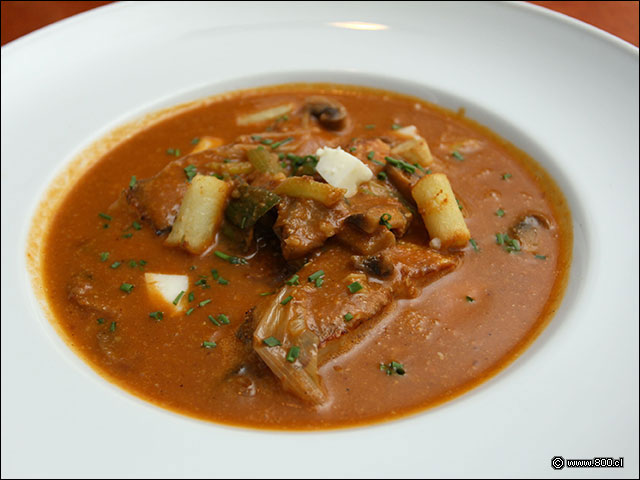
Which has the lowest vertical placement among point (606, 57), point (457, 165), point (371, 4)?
point (457, 165)

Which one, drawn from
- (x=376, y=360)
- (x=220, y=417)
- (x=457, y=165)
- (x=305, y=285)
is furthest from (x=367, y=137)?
(x=220, y=417)

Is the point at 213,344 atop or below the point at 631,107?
below

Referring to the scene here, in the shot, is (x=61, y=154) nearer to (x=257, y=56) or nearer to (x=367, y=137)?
(x=257, y=56)

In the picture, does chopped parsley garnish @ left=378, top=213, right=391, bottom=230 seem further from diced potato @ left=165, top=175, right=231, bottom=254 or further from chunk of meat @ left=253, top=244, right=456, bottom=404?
diced potato @ left=165, top=175, right=231, bottom=254

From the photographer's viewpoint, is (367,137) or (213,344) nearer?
(213,344)

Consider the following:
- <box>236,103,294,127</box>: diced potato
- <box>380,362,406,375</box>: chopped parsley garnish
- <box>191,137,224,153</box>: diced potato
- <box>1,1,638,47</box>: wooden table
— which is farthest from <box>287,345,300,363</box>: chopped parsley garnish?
<box>1,1,638,47</box>: wooden table

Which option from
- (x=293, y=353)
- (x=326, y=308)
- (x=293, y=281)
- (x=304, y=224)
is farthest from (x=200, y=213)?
(x=293, y=353)

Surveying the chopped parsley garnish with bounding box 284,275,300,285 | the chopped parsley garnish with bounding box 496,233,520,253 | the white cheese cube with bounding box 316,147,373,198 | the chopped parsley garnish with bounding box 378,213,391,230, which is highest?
the white cheese cube with bounding box 316,147,373,198
